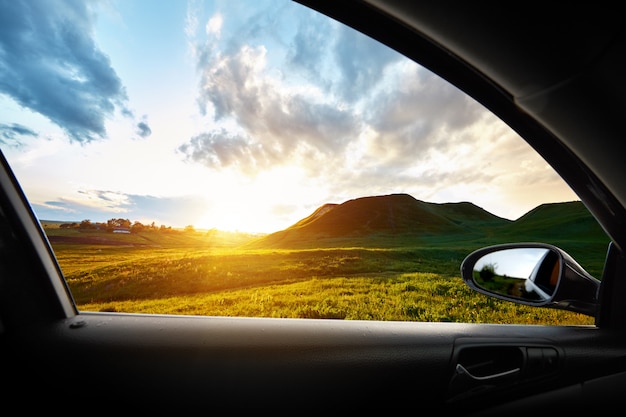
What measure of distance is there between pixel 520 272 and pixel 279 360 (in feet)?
4.91

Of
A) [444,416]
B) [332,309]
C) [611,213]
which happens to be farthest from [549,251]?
[332,309]

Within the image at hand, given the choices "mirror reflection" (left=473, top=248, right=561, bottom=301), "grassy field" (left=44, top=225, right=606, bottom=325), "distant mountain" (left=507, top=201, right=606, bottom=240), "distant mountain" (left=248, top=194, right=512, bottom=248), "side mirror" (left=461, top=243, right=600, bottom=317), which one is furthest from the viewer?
"distant mountain" (left=507, top=201, right=606, bottom=240)

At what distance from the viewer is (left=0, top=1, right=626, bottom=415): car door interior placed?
1.39 metres

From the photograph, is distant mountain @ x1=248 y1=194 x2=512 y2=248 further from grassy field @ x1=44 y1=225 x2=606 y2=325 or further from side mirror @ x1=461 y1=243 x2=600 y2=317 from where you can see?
side mirror @ x1=461 y1=243 x2=600 y2=317

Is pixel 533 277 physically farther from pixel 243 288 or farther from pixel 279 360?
pixel 243 288

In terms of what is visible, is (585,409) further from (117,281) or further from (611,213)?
(117,281)

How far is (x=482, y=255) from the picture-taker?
196 centimetres

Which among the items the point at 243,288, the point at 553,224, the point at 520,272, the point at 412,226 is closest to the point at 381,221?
the point at 412,226

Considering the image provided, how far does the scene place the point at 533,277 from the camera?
1.77 m

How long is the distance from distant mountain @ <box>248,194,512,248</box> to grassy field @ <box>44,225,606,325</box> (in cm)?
2065

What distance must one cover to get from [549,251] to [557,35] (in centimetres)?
119

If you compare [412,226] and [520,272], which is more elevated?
[520,272]

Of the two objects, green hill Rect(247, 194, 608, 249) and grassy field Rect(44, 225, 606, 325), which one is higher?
grassy field Rect(44, 225, 606, 325)

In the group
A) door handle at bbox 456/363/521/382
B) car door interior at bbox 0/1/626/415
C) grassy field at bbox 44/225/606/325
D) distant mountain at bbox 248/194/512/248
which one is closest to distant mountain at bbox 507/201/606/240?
distant mountain at bbox 248/194/512/248
